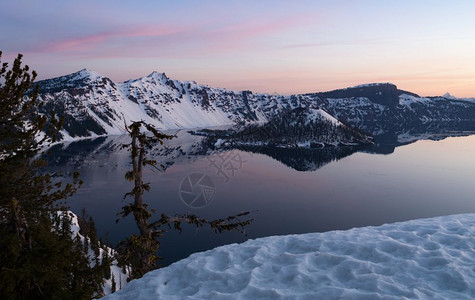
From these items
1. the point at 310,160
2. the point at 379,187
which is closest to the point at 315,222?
the point at 379,187

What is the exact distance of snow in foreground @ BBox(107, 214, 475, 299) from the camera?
8.01 meters

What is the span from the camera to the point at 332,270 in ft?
30.5

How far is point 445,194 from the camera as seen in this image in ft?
268

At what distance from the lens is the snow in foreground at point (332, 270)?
8.01 m

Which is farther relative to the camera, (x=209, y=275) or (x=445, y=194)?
(x=445, y=194)

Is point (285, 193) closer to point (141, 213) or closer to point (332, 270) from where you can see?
point (141, 213)

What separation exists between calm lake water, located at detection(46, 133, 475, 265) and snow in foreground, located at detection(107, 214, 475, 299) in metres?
27.5

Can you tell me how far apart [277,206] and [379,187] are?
1450 inches

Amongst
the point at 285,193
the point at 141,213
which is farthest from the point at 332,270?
the point at 285,193

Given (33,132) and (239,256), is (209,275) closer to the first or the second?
(239,256)

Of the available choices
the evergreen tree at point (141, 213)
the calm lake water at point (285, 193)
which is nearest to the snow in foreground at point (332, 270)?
the evergreen tree at point (141, 213)

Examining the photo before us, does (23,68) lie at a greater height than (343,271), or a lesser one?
greater

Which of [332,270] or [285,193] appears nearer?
[332,270]

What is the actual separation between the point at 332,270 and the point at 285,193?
260 ft
